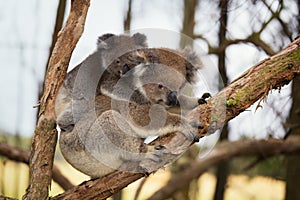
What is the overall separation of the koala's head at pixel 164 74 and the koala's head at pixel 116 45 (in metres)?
0.30

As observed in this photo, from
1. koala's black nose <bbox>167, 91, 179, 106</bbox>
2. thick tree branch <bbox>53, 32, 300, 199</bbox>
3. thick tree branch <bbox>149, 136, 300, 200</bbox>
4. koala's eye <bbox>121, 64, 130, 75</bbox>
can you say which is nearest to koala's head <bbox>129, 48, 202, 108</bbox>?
koala's black nose <bbox>167, 91, 179, 106</bbox>

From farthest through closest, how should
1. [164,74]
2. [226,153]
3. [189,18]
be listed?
[189,18], [226,153], [164,74]

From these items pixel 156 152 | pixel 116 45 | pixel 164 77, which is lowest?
pixel 156 152

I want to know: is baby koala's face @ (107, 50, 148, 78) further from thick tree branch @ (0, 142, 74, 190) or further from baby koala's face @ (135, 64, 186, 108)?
thick tree branch @ (0, 142, 74, 190)

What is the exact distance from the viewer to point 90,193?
2.84 meters

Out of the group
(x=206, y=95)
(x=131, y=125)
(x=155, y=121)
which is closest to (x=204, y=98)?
(x=206, y=95)

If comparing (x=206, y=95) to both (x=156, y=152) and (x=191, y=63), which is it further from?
(x=156, y=152)

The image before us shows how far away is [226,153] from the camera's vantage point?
4.78 m

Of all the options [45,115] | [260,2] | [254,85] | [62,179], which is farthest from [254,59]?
[45,115]

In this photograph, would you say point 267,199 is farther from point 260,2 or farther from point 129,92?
point 129,92

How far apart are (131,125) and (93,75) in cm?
66

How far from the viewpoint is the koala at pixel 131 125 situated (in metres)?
2.85

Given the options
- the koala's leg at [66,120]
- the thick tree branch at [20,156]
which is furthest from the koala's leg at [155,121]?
the thick tree branch at [20,156]

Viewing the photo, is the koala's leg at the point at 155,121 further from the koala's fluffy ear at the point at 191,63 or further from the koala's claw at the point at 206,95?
the koala's fluffy ear at the point at 191,63
